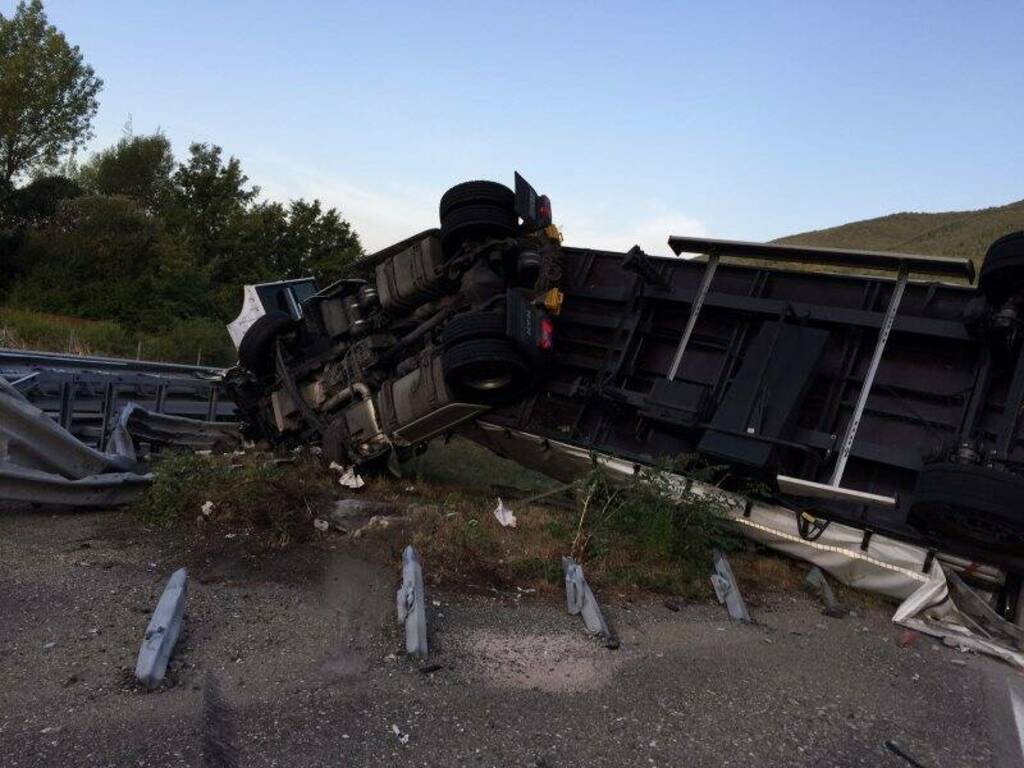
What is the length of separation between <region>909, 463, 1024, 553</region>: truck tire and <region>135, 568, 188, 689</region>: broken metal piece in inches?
149

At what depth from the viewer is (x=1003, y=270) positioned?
455cm

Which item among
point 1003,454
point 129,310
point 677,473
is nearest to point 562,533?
point 677,473

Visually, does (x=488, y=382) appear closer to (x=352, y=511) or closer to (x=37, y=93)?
(x=352, y=511)

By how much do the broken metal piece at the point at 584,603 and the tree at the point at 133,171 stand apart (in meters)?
40.3

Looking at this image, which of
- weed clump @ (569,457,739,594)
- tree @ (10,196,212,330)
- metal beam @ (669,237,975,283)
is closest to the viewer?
weed clump @ (569,457,739,594)

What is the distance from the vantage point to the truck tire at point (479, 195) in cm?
655

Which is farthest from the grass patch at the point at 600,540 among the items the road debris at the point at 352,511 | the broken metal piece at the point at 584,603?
the road debris at the point at 352,511

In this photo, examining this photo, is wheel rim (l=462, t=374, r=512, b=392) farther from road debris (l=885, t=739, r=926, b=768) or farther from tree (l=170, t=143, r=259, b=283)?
tree (l=170, t=143, r=259, b=283)

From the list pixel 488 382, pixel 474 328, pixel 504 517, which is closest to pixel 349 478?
pixel 488 382

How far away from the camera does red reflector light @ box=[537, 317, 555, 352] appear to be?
5912mm

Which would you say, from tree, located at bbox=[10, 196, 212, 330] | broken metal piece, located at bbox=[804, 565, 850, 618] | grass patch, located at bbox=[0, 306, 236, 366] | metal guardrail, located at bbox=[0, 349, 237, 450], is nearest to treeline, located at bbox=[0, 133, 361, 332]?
tree, located at bbox=[10, 196, 212, 330]

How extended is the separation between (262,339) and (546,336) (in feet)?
11.2

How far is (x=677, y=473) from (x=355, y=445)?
2992 millimetres

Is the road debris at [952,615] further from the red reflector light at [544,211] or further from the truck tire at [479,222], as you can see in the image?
the truck tire at [479,222]
